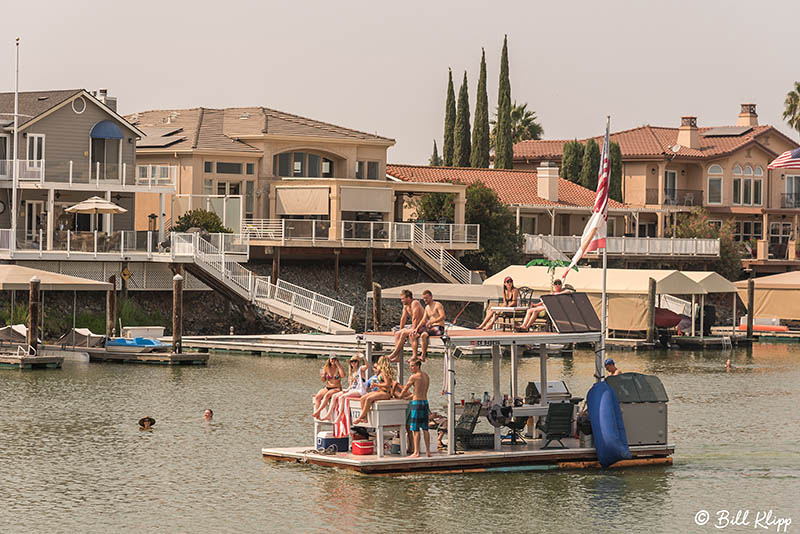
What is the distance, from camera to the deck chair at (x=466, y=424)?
2628 cm

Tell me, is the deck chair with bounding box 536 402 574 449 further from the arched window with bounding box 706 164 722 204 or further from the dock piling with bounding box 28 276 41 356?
the arched window with bounding box 706 164 722 204

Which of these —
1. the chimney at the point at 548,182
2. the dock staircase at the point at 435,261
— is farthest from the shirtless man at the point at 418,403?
the chimney at the point at 548,182

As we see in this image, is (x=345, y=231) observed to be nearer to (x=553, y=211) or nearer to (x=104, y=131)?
(x=104, y=131)

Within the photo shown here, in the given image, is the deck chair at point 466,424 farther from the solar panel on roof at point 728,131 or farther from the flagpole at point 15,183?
the solar panel on roof at point 728,131

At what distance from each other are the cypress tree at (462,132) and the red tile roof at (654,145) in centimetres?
324

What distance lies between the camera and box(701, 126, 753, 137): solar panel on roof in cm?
9269

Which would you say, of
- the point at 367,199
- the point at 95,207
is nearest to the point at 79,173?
the point at 95,207

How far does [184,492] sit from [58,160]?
37.2 metres

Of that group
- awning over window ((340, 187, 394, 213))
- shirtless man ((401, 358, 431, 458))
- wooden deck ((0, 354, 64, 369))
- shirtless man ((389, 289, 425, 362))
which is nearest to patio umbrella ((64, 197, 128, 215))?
wooden deck ((0, 354, 64, 369))

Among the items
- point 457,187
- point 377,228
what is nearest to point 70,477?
point 377,228

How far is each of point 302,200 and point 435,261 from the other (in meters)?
6.92

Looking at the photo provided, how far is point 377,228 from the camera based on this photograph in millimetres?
66250

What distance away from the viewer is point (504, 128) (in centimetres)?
8956

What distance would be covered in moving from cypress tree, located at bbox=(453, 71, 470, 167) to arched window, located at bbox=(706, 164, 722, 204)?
1515 cm
